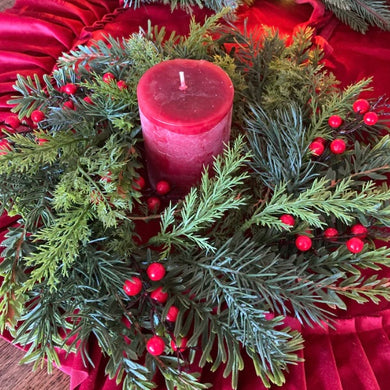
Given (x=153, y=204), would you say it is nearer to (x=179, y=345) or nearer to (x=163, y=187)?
(x=163, y=187)

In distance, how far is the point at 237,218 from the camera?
0.46 m

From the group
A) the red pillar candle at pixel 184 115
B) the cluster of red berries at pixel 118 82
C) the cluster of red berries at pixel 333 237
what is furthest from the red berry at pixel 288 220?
the cluster of red berries at pixel 118 82

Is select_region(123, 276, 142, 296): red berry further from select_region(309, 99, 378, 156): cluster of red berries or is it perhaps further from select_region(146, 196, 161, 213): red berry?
select_region(309, 99, 378, 156): cluster of red berries

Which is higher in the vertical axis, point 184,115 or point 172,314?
point 184,115

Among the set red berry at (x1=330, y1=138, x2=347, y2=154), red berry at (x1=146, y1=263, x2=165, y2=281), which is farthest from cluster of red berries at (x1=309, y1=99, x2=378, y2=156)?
red berry at (x1=146, y1=263, x2=165, y2=281)

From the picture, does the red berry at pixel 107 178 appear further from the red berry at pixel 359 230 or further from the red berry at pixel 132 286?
the red berry at pixel 359 230

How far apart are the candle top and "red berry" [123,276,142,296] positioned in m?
0.16

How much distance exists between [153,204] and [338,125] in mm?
233

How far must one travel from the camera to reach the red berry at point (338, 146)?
0.47m

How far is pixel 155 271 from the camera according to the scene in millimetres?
389

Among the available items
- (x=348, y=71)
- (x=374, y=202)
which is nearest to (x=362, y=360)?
(x=374, y=202)

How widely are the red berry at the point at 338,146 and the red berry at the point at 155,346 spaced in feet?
0.93

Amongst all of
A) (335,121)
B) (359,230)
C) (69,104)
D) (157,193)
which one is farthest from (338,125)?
(69,104)

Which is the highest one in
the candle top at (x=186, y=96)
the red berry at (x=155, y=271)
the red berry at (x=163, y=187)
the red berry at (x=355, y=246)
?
the candle top at (x=186, y=96)
